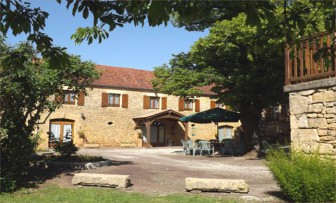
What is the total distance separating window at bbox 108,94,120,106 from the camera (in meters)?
27.4

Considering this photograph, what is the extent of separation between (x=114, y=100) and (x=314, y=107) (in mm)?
21323

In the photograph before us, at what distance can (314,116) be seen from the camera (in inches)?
→ 290

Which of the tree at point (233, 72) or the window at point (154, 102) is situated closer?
the tree at point (233, 72)

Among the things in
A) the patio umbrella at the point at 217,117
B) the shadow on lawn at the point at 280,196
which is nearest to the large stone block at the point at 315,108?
the shadow on lawn at the point at 280,196

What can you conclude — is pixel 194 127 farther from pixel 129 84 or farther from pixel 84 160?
pixel 84 160

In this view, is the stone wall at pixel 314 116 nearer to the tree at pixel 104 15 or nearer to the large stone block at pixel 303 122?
the large stone block at pixel 303 122

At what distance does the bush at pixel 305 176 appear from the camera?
583 centimetres

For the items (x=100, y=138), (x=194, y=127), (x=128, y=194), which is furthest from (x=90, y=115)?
(x=128, y=194)

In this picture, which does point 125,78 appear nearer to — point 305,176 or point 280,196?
point 280,196

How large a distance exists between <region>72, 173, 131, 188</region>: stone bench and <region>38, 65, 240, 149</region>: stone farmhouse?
56.3 feet

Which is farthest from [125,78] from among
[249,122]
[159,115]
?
[249,122]

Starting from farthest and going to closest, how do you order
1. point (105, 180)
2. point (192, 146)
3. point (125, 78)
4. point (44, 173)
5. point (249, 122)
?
point (125, 78), point (192, 146), point (249, 122), point (44, 173), point (105, 180)

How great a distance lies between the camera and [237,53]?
15.4 metres

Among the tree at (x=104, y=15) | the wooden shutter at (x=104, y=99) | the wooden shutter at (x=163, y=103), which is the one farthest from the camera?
the wooden shutter at (x=163, y=103)
